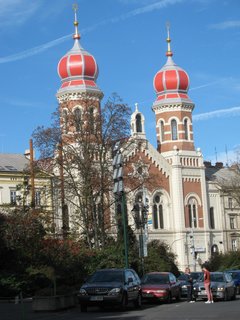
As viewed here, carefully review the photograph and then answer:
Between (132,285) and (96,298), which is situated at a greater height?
(132,285)

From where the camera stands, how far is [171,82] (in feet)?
262

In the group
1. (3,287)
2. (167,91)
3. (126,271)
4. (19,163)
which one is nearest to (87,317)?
(126,271)

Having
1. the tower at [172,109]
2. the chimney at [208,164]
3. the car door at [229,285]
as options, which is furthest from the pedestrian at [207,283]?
the chimney at [208,164]

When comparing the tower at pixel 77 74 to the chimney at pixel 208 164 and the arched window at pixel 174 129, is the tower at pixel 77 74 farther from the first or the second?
the chimney at pixel 208 164

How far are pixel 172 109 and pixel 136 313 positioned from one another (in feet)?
194

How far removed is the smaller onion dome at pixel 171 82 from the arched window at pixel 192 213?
12254mm

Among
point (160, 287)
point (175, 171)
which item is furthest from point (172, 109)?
point (160, 287)

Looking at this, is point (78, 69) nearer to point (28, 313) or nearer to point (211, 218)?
point (211, 218)

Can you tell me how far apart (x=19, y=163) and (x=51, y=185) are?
96.7ft

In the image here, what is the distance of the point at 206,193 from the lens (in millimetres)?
82250

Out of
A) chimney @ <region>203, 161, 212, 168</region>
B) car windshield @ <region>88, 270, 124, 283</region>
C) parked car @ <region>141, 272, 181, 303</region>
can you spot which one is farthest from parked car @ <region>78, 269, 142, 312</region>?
chimney @ <region>203, 161, 212, 168</region>

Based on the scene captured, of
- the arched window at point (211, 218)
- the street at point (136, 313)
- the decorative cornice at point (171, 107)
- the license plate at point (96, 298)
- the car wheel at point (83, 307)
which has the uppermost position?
the decorative cornice at point (171, 107)

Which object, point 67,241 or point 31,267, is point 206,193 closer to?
point 67,241

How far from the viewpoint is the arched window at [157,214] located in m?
76.9
